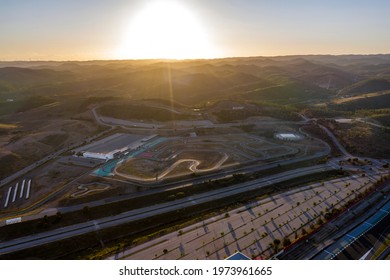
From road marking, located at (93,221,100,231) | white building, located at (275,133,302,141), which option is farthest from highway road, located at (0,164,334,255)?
white building, located at (275,133,302,141)

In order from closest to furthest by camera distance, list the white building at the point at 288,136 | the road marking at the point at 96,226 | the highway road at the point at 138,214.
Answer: the highway road at the point at 138,214 < the road marking at the point at 96,226 < the white building at the point at 288,136

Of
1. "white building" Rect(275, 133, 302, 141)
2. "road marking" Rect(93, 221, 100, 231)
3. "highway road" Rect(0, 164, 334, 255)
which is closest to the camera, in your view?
"highway road" Rect(0, 164, 334, 255)

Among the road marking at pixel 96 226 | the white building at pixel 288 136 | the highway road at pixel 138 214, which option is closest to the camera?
the highway road at pixel 138 214

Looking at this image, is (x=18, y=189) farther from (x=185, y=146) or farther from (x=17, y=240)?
(x=185, y=146)

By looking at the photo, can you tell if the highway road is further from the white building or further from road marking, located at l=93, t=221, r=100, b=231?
the white building

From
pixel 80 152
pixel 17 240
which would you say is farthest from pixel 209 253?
pixel 80 152

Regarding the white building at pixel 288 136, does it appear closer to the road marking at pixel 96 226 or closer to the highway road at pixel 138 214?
the highway road at pixel 138 214

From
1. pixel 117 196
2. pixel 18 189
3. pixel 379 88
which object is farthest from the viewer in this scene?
pixel 379 88

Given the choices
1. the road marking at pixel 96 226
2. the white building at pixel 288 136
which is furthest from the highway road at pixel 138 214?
the white building at pixel 288 136
